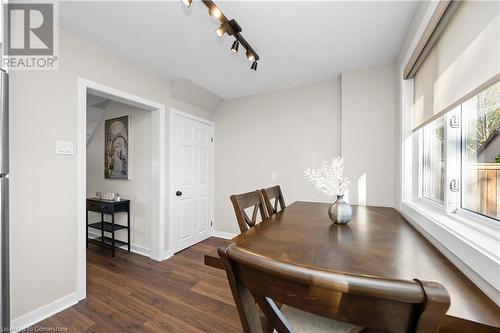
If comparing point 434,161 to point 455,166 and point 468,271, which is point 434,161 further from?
point 468,271

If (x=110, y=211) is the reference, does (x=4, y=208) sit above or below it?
above

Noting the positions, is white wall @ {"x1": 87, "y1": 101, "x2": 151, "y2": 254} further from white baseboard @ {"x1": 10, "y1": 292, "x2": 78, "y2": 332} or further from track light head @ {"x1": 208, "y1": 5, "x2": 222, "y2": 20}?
track light head @ {"x1": 208, "y1": 5, "x2": 222, "y2": 20}

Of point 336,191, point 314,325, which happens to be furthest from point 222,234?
point 314,325

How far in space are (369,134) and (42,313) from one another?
358 cm

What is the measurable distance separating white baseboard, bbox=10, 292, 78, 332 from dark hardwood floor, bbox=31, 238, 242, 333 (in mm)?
57

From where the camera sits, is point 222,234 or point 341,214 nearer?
point 341,214

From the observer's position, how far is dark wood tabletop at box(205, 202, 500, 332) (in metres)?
0.55

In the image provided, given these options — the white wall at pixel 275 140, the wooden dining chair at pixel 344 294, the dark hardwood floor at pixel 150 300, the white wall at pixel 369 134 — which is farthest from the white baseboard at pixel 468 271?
the white wall at pixel 275 140

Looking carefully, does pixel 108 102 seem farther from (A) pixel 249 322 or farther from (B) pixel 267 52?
(A) pixel 249 322

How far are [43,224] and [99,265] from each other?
3.79ft

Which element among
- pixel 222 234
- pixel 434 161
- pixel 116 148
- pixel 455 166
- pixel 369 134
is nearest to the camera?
pixel 455 166

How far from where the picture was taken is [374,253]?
0.91 meters

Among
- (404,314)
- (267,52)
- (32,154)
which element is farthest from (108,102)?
(404,314)

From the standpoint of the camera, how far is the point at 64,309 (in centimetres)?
178
